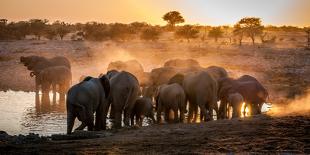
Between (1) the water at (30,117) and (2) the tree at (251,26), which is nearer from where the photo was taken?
(1) the water at (30,117)

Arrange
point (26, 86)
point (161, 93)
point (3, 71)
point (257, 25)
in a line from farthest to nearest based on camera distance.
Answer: point (257, 25), point (3, 71), point (26, 86), point (161, 93)

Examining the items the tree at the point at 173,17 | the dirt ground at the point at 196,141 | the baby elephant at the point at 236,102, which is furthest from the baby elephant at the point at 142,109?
the tree at the point at 173,17

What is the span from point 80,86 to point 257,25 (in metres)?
55.4

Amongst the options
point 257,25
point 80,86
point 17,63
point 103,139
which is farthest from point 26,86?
point 257,25

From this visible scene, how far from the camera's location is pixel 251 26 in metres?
63.4

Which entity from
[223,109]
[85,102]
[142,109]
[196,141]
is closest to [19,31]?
[223,109]

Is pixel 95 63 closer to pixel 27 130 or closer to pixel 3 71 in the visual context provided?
pixel 3 71

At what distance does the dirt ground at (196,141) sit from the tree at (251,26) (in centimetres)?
5054

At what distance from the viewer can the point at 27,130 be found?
1381cm

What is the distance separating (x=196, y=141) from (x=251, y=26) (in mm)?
55762

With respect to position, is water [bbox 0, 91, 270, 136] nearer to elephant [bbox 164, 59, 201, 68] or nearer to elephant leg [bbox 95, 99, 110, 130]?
elephant leg [bbox 95, 99, 110, 130]

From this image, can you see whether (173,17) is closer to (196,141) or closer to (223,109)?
(223,109)

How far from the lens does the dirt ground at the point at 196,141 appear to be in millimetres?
8492

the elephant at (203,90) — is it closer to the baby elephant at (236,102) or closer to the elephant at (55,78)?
the baby elephant at (236,102)
